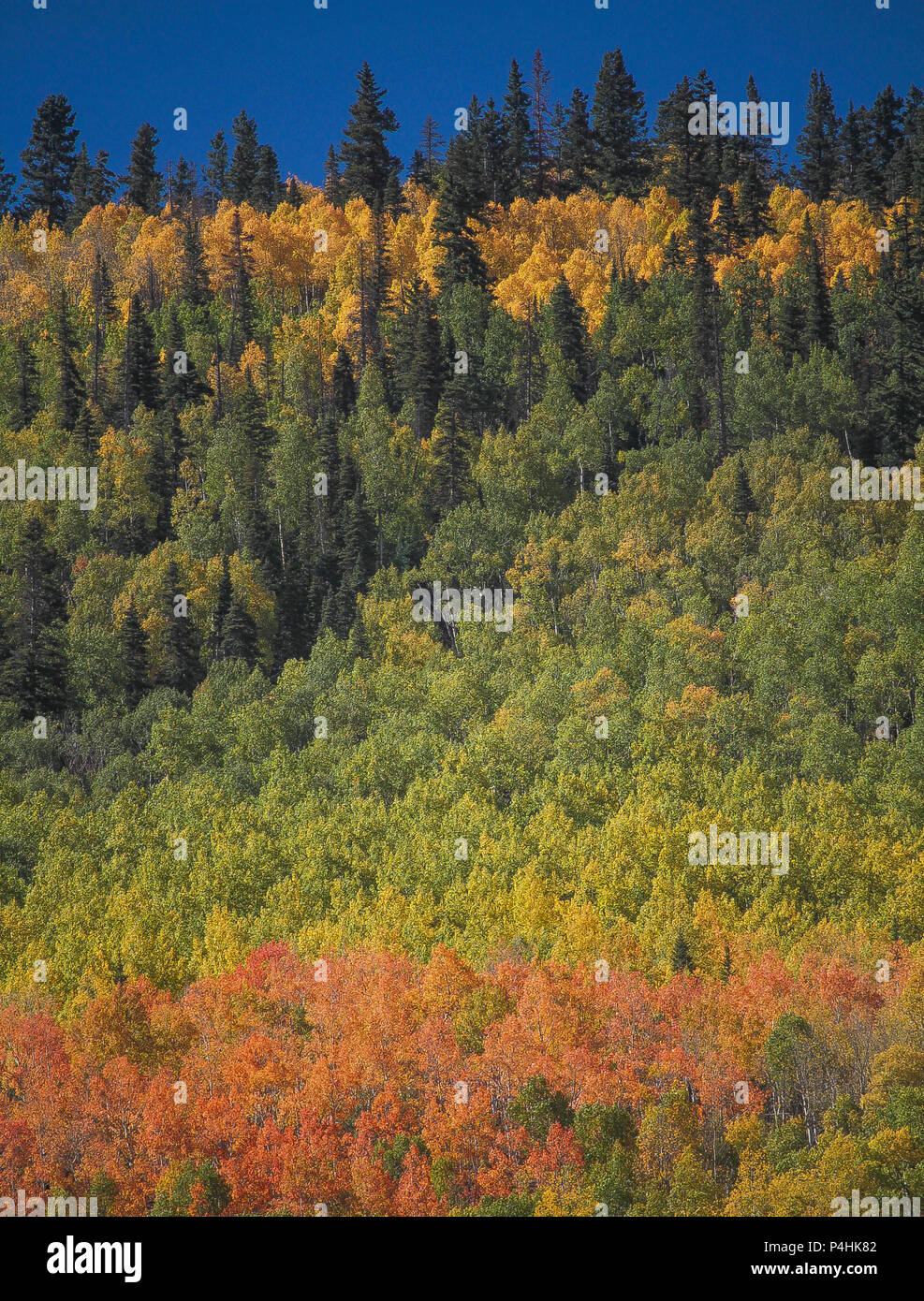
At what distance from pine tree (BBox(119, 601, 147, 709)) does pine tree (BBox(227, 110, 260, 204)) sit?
7759cm

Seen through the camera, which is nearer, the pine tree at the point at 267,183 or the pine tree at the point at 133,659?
the pine tree at the point at 133,659

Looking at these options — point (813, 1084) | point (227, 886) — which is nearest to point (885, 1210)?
point (813, 1084)

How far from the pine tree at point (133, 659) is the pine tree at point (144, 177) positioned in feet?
261

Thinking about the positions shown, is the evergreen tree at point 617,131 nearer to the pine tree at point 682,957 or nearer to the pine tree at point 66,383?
the pine tree at point 66,383

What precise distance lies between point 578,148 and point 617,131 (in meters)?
4.94

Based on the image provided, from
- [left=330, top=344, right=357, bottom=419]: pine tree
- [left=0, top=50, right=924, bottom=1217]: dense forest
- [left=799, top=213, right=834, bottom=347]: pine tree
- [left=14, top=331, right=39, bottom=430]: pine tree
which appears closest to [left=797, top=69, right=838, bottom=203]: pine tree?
[left=0, top=50, right=924, bottom=1217]: dense forest

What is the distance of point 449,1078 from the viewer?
6162cm

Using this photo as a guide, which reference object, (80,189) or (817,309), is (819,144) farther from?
(80,189)

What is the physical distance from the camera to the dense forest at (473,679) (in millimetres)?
58219

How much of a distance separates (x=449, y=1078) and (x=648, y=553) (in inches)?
1838

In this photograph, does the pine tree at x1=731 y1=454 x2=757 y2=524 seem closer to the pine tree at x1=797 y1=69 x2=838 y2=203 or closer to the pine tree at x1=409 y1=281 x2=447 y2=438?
the pine tree at x1=409 y1=281 x2=447 y2=438

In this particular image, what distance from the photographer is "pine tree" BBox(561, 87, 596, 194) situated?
5792 inches

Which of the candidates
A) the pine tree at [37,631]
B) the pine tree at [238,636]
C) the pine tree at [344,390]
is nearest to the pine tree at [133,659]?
the pine tree at [37,631]

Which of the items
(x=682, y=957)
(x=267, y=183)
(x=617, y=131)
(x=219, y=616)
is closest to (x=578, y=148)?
(x=617, y=131)
